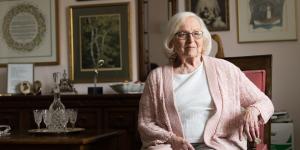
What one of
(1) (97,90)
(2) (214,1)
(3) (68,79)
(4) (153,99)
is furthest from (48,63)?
(4) (153,99)

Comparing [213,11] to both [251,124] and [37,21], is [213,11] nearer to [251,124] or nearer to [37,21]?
[37,21]

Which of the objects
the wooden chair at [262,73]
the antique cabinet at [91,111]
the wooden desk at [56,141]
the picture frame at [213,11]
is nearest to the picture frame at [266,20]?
the picture frame at [213,11]

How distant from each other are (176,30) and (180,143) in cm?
57

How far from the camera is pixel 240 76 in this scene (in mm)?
2205

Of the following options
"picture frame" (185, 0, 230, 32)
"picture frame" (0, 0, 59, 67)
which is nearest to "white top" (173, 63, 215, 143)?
"picture frame" (185, 0, 230, 32)

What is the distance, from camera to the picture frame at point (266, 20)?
371cm

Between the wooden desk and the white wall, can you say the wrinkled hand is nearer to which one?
the wooden desk

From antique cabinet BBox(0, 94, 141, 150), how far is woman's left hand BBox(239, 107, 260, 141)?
4.43 ft

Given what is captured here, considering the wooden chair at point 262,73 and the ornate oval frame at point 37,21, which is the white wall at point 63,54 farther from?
the wooden chair at point 262,73

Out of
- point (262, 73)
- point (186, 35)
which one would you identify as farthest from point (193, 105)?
point (262, 73)

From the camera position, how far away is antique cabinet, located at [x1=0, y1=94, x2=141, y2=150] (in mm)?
3311

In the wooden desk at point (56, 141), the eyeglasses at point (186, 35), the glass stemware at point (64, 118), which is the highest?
the eyeglasses at point (186, 35)

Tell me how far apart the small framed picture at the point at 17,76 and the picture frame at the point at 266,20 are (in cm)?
179

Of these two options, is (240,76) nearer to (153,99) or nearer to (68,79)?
(153,99)
